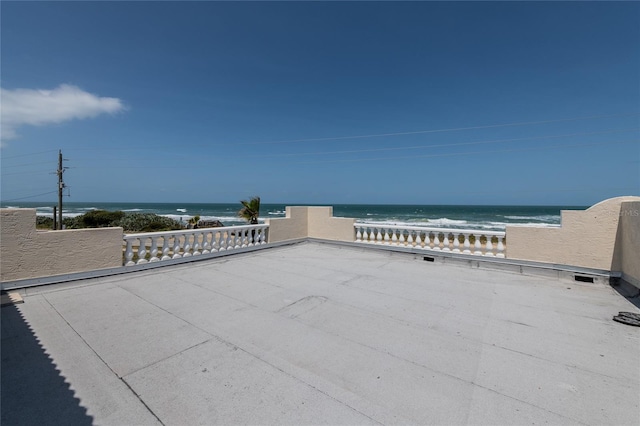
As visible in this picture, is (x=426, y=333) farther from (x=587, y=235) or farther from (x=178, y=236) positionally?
(x=178, y=236)

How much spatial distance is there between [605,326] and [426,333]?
218 cm

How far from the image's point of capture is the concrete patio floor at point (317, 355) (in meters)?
1.98

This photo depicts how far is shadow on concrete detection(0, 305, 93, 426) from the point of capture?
1878mm

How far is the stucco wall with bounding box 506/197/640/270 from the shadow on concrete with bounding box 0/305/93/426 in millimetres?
6988

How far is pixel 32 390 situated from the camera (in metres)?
2.14

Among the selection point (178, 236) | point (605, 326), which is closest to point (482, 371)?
point (605, 326)

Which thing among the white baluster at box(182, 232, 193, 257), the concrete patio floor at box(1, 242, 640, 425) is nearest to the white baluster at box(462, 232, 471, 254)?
the concrete patio floor at box(1, 242, 640, 425)

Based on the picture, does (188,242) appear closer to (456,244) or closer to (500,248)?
(456,244)

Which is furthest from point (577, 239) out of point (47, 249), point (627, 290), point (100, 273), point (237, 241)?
point (47, 249)

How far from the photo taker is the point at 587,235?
5305 mm

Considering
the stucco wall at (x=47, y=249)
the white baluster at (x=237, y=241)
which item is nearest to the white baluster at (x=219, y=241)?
the white baluster at (x=237, y=241)

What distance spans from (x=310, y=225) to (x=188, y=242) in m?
4.04

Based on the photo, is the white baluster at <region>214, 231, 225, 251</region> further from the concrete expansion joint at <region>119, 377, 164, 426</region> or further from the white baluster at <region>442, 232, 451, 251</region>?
the white baluster at <region>442, 232, 451, 251</region>

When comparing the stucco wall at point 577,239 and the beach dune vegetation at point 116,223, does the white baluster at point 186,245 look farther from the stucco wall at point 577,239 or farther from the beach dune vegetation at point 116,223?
the beach dune vegetation at point 116,223
